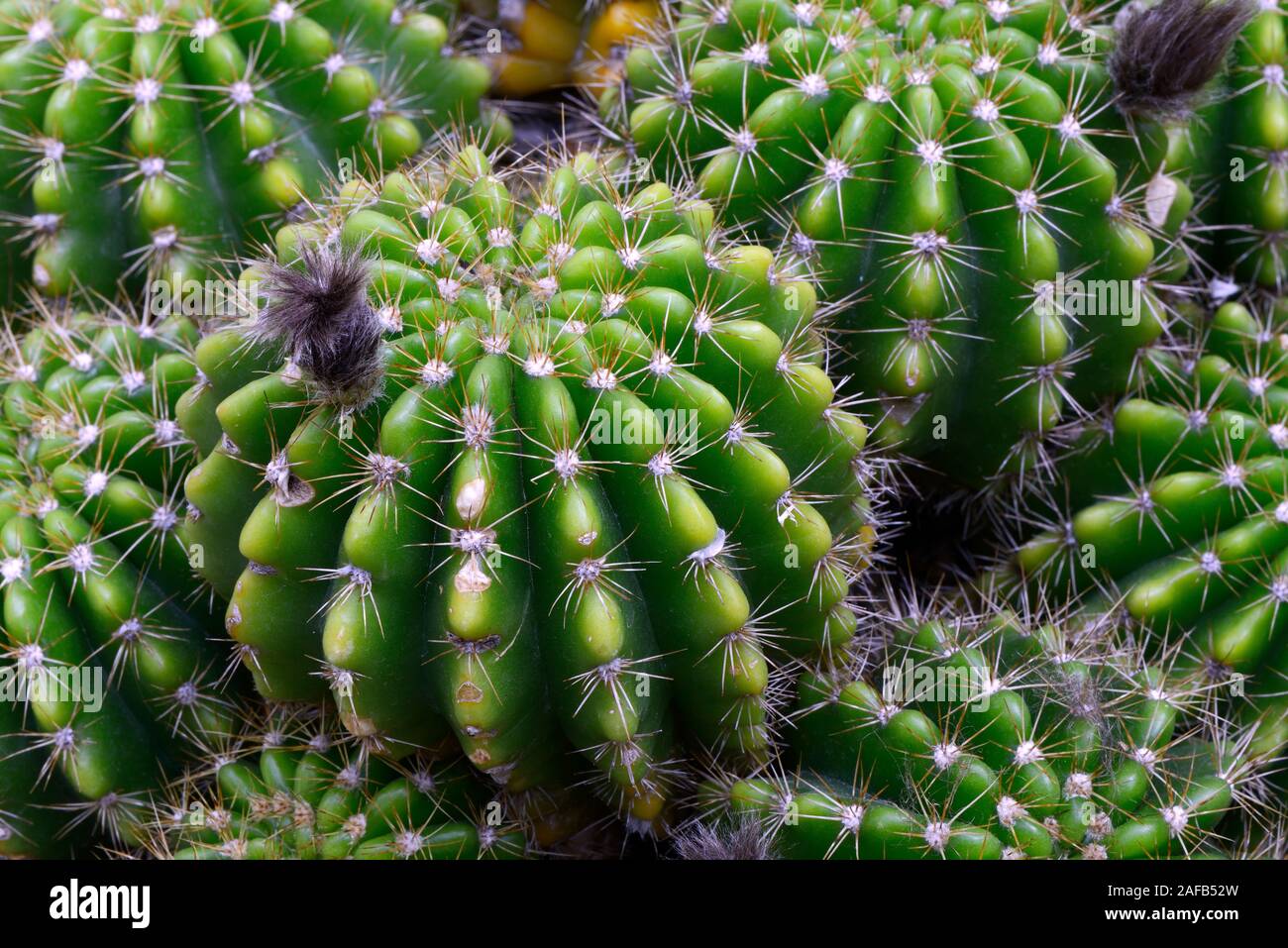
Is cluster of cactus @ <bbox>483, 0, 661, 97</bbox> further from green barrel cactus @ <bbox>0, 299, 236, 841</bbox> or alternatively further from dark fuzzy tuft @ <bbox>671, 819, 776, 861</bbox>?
dark fuzzy tuft @ <bbox>671, 819, 776, 861</bbox>

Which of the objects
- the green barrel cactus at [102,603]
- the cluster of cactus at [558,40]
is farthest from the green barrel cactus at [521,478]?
the cluster of cactus at [558,40]

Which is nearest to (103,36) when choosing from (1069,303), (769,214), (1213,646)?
(769,214)

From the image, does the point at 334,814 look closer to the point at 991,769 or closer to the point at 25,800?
the point at 25,800

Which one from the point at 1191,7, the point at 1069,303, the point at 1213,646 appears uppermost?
the point at 1191,7

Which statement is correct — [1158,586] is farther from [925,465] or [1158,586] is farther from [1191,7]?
[1191,7]

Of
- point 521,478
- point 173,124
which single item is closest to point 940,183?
point 521,478

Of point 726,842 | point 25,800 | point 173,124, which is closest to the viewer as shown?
point 726,842

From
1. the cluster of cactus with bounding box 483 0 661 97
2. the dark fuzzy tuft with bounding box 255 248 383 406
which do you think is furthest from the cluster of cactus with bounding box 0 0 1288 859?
the cluster of cactus with bounding box 483 0 661 97
